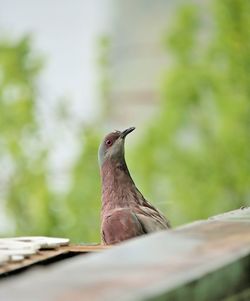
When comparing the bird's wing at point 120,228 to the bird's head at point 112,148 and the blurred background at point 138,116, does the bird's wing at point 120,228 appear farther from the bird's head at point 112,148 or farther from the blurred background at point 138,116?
the blurred background at point 138,116

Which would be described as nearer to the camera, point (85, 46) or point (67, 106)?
point (67, 106)

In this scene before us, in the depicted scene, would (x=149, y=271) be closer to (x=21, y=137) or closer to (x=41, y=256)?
(x=41, y=256)

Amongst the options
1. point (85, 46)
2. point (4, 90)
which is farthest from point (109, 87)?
point (4, 90)

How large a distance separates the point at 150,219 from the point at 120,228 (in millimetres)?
157

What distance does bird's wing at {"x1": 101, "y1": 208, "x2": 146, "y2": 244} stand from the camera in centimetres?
362

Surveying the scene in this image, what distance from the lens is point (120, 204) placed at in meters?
3.96

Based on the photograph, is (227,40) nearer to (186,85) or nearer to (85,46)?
(186,85)

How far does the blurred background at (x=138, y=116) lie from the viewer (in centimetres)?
1042

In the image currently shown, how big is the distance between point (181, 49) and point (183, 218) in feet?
6.38

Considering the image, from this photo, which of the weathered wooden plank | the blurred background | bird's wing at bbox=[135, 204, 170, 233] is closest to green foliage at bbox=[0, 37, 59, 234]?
the blurred background

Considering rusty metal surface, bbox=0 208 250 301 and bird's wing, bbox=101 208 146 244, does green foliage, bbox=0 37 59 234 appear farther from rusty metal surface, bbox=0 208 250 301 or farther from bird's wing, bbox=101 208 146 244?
rusty metal surface, bbox=0 208 250 301

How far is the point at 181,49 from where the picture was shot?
11.2m

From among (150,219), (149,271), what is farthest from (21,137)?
(149,271)

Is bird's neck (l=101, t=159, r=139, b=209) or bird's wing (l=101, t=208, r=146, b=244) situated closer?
bird's wing (l=101, t=208, r=146, b=244)
